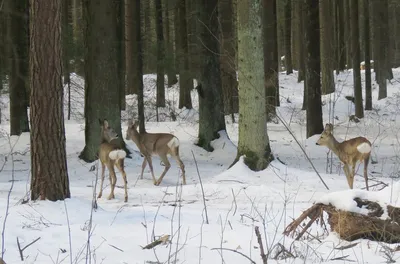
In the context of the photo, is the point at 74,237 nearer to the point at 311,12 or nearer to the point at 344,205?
the point at 344,205

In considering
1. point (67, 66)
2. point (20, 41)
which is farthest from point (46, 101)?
point (67, 66)

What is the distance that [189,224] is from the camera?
5875 mm

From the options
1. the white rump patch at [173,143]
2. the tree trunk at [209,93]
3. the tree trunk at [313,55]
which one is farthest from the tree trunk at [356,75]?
the white rump patch at [173,143]

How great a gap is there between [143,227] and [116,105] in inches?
298

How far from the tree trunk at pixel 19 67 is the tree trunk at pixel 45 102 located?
931 cm

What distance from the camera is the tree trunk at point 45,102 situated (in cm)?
671

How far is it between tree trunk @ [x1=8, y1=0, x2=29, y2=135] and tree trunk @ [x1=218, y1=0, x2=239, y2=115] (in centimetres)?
560

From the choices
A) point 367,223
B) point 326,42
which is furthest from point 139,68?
point 367,223

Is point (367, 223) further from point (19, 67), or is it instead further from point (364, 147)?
point (19, 67)

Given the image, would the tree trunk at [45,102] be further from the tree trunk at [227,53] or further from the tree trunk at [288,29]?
the tree trunk at [288,29]

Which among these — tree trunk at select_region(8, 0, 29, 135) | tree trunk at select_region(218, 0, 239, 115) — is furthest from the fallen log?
tree trunk at select_region(8, 0, 29, 135)

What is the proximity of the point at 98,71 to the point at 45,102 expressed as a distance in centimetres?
619

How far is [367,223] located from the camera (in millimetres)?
5176

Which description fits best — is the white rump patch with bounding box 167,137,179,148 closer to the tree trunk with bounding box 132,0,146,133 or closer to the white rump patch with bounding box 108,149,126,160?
the white rump patch with bounding box 108,149,126,160
